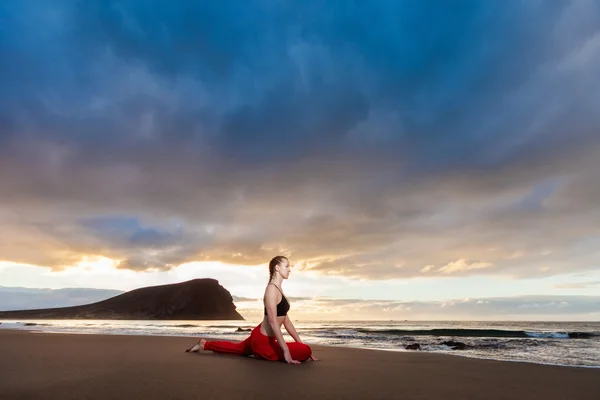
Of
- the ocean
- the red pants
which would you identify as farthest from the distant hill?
the red pants

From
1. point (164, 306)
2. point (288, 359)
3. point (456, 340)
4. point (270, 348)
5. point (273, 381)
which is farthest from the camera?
point (164, 306)

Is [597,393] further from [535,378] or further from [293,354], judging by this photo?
[293,354]

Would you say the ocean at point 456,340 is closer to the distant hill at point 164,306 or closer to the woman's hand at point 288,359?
the woman's hand at point 288,359

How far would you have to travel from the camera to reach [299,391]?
414cm

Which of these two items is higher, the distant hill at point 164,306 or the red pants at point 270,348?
the distant hill at point 164,306

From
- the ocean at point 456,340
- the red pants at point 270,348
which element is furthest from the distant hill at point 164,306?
the red pants at point 270,348

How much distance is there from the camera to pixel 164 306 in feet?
405

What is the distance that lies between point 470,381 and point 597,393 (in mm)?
1305

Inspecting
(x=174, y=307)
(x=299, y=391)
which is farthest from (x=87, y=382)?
(x=174, y=307)

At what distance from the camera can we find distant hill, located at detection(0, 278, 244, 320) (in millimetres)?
120250

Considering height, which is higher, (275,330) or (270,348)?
(275,330)

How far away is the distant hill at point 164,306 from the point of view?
12025 centimetres

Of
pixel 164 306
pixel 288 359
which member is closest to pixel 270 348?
pixel 288 359

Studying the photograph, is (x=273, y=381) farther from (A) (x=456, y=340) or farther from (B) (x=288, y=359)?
(A) (x=456, y=340)
